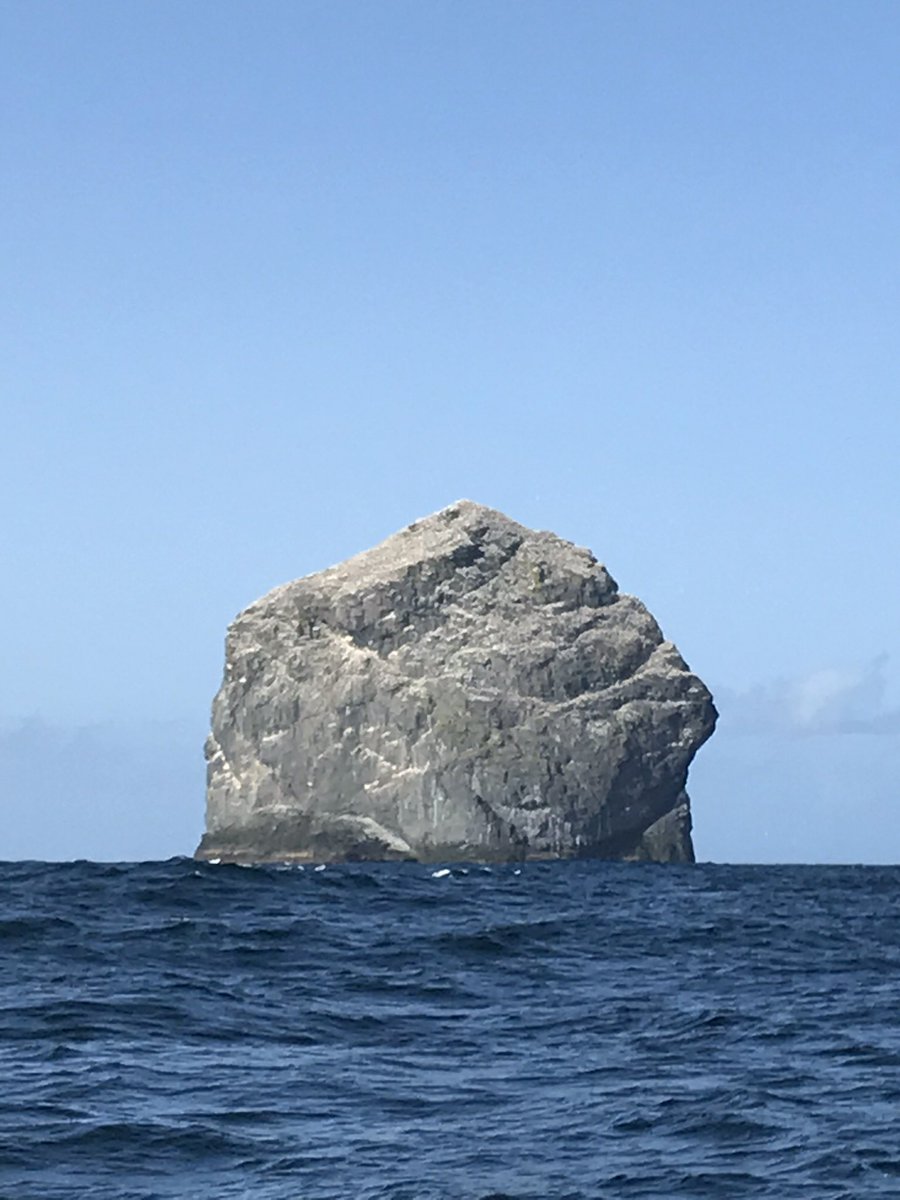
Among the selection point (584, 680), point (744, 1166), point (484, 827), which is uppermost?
point (584, 680)

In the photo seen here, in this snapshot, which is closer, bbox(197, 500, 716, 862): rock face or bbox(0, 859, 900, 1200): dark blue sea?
bbox(0, 859, 900, 1200): dark blue sea

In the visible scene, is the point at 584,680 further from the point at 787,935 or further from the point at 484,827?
the point at 787,935

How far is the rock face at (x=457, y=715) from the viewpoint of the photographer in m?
138

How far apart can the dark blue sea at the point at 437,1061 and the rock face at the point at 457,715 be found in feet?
336

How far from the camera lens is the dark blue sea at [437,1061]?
43.3 feet

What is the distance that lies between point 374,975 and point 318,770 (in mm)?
117448

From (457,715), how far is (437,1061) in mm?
121466

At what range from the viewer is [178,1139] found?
14180 millimetres

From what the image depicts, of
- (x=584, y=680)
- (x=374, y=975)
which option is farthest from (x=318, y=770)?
(x=374, y=975)

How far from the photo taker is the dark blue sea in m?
13.2

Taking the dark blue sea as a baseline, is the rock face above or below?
above

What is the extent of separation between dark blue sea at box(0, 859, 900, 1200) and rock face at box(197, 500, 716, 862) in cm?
10242

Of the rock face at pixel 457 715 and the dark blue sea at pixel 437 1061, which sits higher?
the rock face at pixel 457 715

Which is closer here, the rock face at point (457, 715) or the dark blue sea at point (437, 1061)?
the dark blue sea at point (437, 1061)
